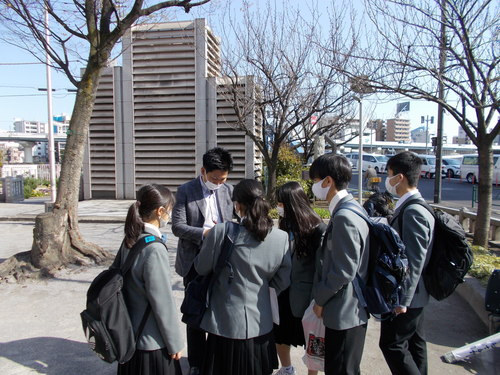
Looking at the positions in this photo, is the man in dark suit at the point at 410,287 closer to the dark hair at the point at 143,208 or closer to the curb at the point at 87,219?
the dark hair at the point at 143,208

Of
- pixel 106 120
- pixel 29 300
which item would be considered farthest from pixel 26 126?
pixel 29 300

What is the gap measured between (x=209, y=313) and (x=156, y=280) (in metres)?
0.45

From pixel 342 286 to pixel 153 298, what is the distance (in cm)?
108

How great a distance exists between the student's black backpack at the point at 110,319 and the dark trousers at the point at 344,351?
1.17 meters

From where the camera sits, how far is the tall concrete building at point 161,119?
13383mm

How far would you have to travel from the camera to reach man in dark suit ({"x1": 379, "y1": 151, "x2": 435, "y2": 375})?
2.41 m

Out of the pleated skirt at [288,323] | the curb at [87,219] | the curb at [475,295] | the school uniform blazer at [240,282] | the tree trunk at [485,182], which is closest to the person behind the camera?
the school uniform blazer at [240,282]

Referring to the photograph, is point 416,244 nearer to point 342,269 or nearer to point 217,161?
point 342,269

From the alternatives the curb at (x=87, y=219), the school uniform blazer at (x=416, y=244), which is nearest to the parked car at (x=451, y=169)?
the curb at (x=87, y=219)

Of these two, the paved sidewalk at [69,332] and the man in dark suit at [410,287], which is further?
→ the paved sidewalk at [69,332]

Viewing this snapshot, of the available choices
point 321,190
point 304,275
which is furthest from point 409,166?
point 304,275

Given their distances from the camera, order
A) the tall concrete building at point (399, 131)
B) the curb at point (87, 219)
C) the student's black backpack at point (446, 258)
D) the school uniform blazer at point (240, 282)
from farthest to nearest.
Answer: the tall concrete building at point (399, 131), the curb at point (87, 219), the student's black backpack at point (446, 258), the school uniform blazer at point (240, 282)

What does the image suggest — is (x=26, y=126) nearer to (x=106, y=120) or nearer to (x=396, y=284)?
(x=106, y=120)

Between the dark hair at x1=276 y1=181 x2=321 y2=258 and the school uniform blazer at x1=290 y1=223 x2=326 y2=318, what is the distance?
3 cm
